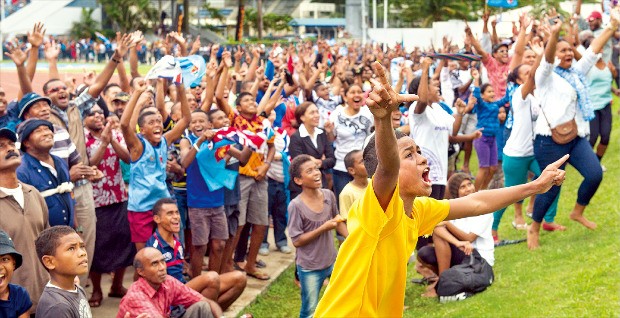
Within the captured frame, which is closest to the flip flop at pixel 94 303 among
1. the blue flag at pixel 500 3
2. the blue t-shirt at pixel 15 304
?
the blue t-shirt at pixel 15 304

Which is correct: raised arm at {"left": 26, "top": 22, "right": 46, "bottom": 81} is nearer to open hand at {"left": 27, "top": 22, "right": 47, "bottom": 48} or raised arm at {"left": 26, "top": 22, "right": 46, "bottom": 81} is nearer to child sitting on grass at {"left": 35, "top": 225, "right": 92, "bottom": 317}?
open hand at {"left": 27, "top": 22, "right": 47, "bottom": 48}

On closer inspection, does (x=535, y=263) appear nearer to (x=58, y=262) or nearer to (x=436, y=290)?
(x=436, y=290)

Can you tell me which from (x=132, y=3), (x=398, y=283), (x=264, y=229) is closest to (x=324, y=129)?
(x=264, y=229)

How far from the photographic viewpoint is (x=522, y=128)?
941 centimetres

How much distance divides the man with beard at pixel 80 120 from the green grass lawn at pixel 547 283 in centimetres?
170

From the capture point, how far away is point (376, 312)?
161 inches

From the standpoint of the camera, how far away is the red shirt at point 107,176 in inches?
329

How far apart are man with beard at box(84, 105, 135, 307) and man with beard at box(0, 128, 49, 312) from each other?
1.93 m

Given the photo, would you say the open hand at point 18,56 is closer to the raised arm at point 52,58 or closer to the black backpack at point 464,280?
the raised arm at point 52,58

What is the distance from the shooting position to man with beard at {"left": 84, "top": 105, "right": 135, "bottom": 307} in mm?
8352

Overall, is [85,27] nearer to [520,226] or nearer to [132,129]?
[520,226]

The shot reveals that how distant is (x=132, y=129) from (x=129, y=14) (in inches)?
2645

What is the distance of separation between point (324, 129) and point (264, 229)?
1525mm

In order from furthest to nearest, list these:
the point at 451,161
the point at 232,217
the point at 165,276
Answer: the point at 451,161 < the point at 232,217 < the point at 165,276
